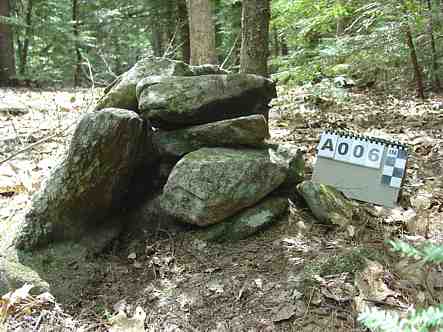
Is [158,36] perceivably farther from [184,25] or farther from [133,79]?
[133,79]

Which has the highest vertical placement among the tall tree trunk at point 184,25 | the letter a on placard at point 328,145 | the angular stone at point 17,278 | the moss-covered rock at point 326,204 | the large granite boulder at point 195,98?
the tall tree trunk at point 184,25

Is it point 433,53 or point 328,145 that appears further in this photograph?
point 433,53

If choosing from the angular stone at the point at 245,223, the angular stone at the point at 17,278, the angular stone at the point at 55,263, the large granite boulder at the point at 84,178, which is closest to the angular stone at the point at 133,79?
the large granite boulder at the point at 84,178

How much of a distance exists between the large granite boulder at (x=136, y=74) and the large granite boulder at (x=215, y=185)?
106 centimetres

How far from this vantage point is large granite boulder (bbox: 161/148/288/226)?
306 cm

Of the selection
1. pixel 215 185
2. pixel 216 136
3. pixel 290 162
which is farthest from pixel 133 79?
pixel 290 162

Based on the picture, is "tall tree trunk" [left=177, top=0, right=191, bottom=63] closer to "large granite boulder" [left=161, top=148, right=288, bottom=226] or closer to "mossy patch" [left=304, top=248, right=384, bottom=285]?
"large granite boulder" [left=161, top=148, right=288, bottom=226]

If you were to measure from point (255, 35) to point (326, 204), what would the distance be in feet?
8.33

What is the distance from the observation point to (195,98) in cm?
347

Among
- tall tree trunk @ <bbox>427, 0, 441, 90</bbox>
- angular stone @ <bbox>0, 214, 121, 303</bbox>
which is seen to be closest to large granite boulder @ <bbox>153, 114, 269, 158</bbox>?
angular stone @ <bbox>0, 214, 121, 303</bbox>

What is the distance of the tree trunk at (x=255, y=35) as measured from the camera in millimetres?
4785

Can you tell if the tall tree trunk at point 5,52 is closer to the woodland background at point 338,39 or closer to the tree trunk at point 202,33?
the woodland background at point 338,39

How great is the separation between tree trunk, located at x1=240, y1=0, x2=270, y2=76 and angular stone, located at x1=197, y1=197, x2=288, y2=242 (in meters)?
2.32

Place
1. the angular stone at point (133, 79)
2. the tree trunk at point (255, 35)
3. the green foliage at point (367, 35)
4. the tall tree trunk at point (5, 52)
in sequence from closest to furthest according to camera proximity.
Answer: the angular stone at point (133, 79)
the tree trunk at point (255, 35)
the green foliage at point (367, 35)
the tall tree trunk at point (5, 52)
